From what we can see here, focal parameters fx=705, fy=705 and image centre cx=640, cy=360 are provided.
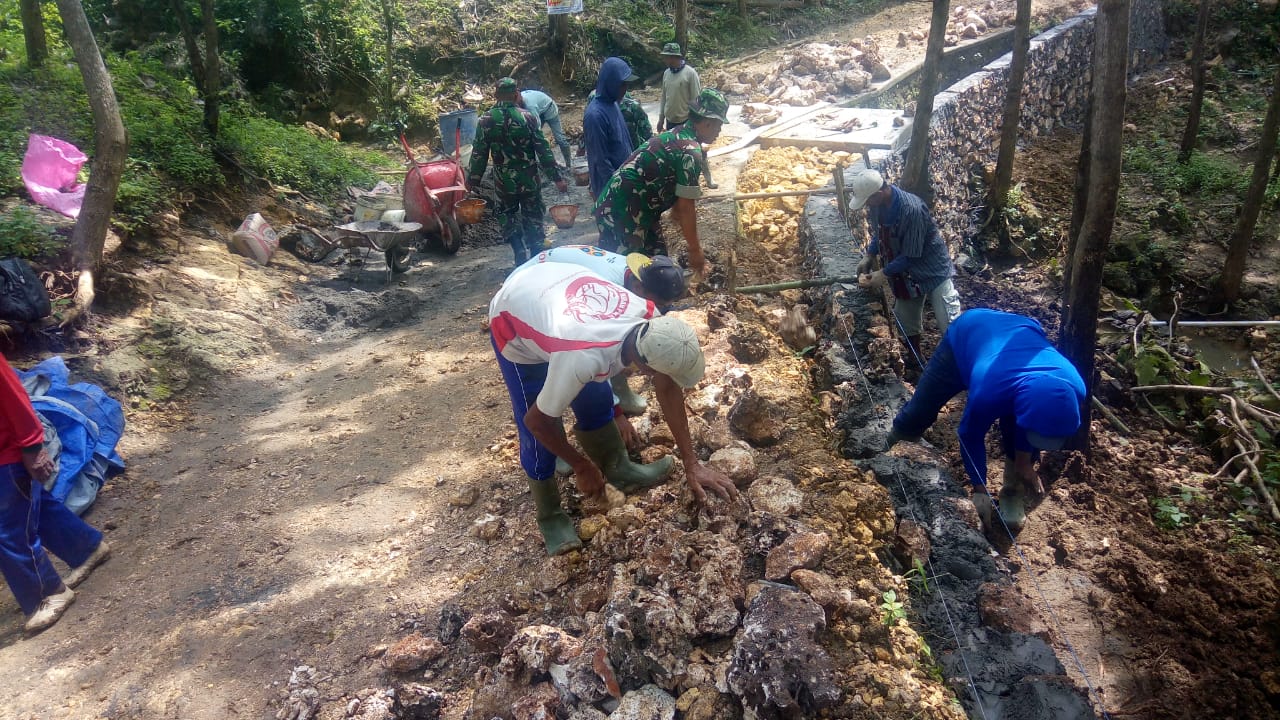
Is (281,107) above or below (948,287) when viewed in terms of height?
above

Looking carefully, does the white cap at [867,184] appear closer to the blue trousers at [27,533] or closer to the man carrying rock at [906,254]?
the man carrying rock at [906,254]

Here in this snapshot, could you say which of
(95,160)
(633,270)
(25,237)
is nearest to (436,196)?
(95,160)

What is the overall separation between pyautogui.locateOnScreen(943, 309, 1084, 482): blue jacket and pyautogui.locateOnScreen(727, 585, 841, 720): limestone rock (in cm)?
158

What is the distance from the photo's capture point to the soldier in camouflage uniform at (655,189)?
4.51m

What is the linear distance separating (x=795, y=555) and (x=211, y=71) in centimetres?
776

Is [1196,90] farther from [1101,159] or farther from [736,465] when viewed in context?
[736,465]

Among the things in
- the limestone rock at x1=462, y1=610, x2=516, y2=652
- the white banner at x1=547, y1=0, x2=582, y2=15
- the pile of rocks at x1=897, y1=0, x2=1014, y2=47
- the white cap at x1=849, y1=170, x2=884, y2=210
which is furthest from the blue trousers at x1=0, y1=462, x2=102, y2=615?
the pile of rocks at x1=897, y1=0, x2=1014, y2=47

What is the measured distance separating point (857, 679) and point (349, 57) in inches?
460

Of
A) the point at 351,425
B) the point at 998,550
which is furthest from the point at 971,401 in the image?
the point at 351,425

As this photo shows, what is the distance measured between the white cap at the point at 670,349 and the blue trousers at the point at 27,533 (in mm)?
2973

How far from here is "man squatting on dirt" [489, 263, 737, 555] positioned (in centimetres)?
261

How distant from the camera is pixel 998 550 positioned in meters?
3.83

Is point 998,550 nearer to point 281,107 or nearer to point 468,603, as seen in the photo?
point 468,603

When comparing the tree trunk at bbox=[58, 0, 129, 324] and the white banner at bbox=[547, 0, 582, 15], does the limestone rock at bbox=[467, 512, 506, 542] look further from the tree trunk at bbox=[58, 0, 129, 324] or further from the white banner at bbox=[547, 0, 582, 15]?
the white banner at bbox=[547, 0, 582, 15]
